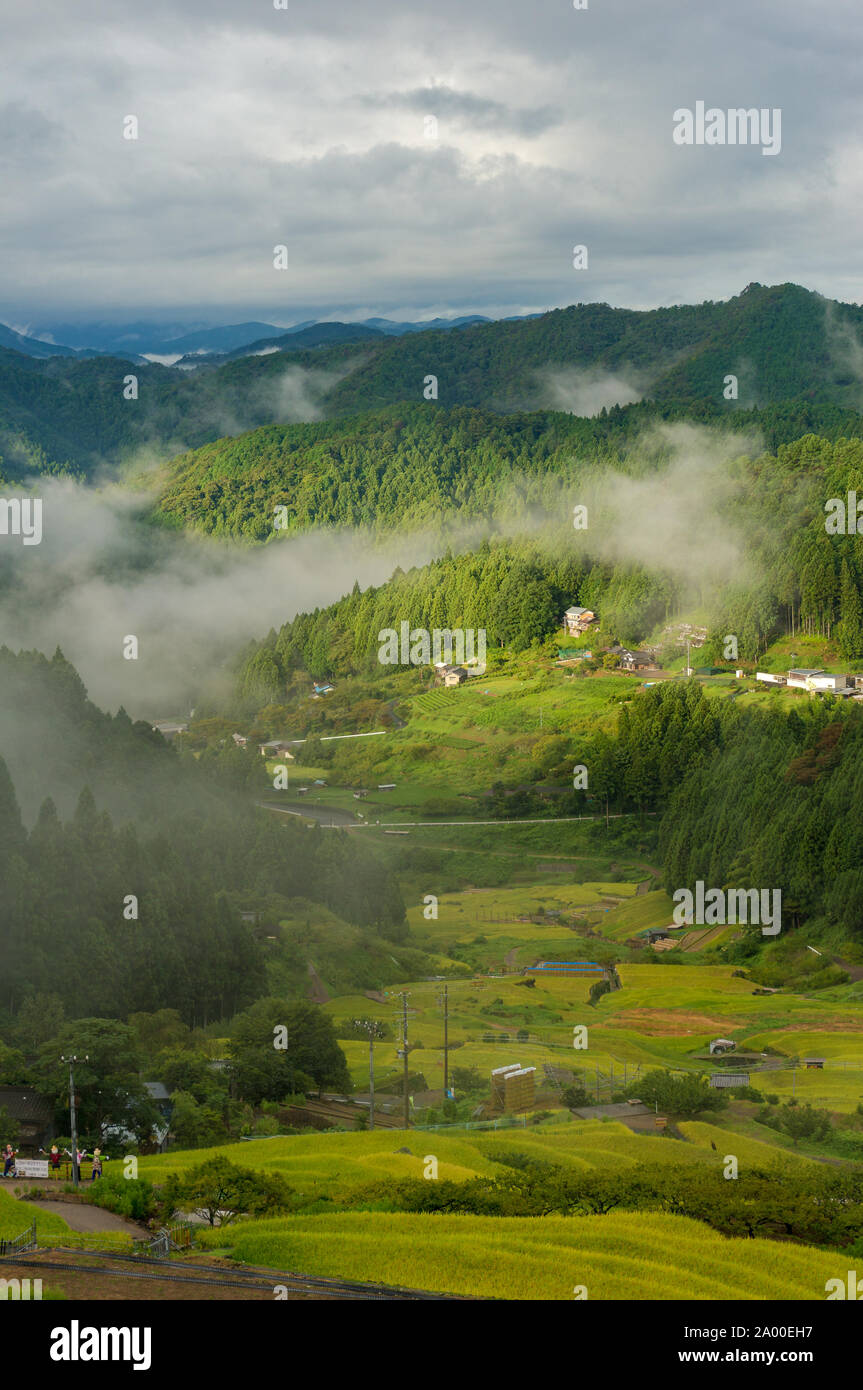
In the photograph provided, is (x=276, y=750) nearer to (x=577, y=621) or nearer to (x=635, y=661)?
(x=577, y=621)

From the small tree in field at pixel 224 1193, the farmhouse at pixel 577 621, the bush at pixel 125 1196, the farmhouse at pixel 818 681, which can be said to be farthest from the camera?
the farmhouse at pixel 577 621

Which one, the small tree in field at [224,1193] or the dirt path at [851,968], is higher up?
the small tree in field at [224,1193]

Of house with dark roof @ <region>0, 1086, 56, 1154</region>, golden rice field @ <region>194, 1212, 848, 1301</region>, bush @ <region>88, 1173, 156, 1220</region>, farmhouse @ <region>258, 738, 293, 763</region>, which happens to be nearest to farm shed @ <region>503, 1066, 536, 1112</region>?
house with dark roof @ <region>0, 1086, 56, 1154</region>

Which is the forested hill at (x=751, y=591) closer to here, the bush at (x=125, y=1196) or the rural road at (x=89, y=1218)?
the bush at (x=125, y=1196)

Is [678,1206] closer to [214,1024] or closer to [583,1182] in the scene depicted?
[583,1182]

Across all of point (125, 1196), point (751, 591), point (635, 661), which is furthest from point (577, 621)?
point (125, 1196)

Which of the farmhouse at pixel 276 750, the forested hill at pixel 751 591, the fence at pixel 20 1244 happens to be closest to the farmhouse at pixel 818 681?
the forested hill at pixel 751 591
